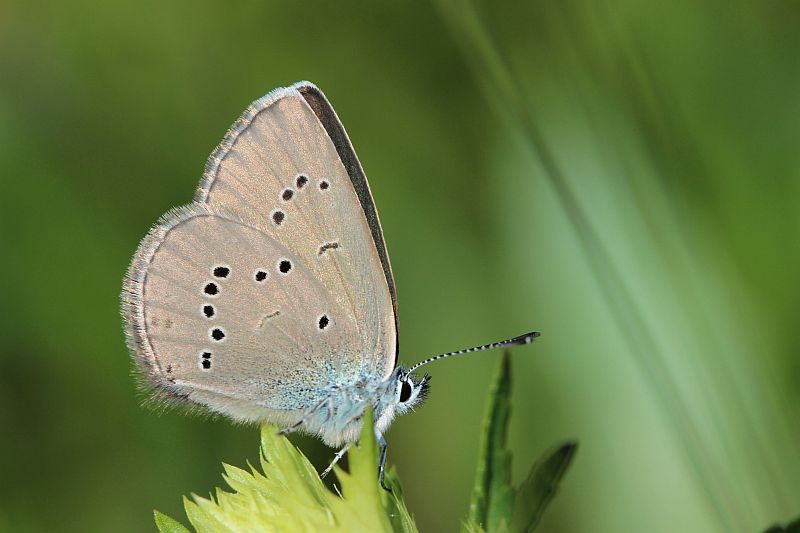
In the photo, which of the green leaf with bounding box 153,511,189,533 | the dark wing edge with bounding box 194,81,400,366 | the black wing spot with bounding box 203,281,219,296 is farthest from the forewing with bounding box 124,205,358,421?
the green leaf with bounding box 153,511,189,533

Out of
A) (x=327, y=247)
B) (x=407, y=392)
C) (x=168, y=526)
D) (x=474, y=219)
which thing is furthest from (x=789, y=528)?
(x=474, y=219)

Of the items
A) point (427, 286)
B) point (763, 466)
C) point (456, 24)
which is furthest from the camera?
point (427, 286)

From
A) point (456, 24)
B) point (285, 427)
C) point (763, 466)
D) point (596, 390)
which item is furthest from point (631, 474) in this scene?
point (456, 24)

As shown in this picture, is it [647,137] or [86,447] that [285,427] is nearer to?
[86,447]

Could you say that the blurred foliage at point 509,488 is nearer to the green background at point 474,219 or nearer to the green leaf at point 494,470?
the green leaf at point 494,470

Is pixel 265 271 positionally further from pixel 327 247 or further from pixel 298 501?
pixel 298 501

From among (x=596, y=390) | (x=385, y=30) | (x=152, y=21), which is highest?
(x=152, y=21)
